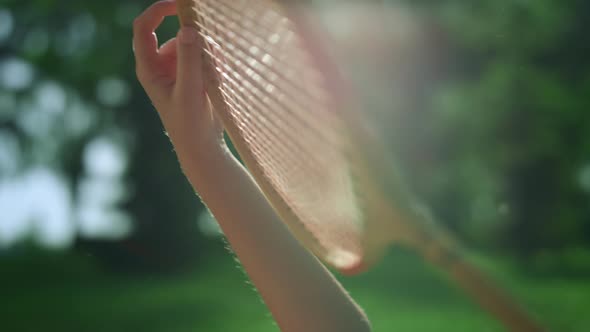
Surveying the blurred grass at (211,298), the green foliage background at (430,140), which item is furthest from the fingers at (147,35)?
the green foliage background at (430,140)

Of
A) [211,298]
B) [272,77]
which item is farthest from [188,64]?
[211,298]

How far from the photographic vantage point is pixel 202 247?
20.7ft

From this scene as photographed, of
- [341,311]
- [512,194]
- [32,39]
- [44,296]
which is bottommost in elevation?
[341,311]

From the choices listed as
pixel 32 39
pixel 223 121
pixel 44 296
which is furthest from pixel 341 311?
pixel 32 39

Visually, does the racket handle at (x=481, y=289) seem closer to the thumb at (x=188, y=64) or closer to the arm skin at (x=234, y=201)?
the arm skin at (x=234, y=201)

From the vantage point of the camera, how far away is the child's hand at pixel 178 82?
1.96ft

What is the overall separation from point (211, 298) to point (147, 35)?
455 cm

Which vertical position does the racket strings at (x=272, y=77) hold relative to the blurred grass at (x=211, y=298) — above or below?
below

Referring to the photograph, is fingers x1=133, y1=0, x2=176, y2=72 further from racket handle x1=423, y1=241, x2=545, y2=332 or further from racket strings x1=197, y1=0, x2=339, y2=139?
racket handle x1=423, y1=241, x2=545, y2=332

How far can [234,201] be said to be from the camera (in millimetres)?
582

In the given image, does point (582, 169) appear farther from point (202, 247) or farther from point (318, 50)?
point (318, 50)

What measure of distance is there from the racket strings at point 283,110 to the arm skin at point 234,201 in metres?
0.04

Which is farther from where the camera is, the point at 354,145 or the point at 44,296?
the point at 44,296

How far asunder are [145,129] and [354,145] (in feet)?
18.2
